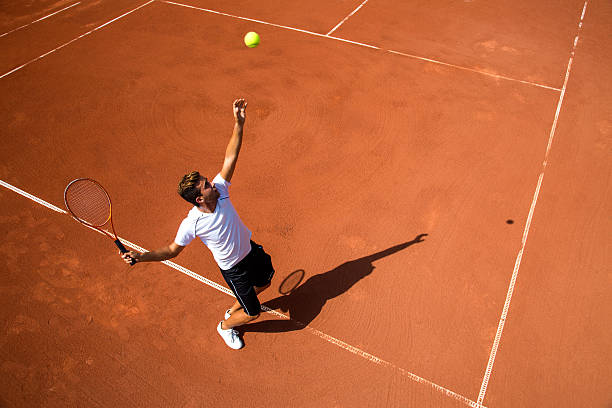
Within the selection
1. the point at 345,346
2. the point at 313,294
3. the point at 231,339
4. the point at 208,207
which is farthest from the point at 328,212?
the point at 208,207

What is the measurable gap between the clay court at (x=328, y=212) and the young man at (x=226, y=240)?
30.6 inches

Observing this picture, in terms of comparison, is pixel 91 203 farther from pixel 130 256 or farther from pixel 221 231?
pixel 221 231

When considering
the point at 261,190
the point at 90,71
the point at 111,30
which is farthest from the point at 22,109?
the point at 261,190

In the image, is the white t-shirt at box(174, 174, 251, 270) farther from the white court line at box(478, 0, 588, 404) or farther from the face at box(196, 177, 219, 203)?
the white court line at box(478, 0, 588, 404)

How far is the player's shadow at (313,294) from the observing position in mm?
5031

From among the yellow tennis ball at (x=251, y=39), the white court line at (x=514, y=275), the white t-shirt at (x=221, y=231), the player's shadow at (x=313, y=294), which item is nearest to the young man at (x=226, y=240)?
the white t-shirt at (x=221, y=231)

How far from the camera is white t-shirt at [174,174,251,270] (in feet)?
11.9

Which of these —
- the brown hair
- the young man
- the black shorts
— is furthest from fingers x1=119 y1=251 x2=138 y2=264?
the black shorts

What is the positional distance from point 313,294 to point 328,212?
149cm

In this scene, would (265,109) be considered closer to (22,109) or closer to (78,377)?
(22,109)

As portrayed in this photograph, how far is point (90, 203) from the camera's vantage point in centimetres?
443

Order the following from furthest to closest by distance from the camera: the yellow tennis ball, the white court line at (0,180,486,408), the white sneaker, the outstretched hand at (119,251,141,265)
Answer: the yellow tennis ball < the white sneaker < the white court line at (0,180,486,408) < the outstretched hand at (119,251,141,265)

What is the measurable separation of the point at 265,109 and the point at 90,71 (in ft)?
15.6

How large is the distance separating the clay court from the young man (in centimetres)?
78
